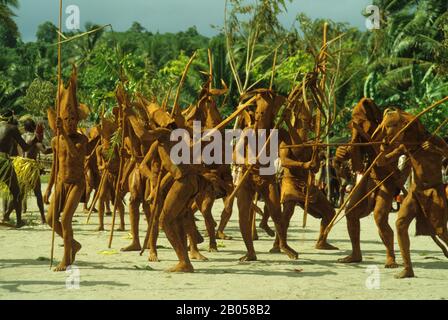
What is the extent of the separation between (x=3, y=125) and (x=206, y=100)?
560 cm

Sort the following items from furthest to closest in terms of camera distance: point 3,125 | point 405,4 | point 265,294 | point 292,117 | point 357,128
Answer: point 405,4 → point 3,125 → point 292,117 → point 357,128 → point 265,294

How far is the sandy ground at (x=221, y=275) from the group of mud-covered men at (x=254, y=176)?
34 centimetres

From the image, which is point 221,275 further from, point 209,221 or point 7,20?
point 7,20

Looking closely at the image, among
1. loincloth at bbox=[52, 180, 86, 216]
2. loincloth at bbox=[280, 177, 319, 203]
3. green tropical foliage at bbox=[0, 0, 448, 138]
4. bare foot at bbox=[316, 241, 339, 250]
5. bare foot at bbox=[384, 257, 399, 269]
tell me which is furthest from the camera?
green tropical foliage at bbox=[0, 0, 448, 138]

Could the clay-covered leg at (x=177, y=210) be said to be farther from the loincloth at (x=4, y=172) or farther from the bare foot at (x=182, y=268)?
the loincloth at (x=4, y=172)

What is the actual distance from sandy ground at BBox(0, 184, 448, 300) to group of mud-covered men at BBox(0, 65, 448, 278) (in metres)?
0.34

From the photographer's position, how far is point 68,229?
419 inches

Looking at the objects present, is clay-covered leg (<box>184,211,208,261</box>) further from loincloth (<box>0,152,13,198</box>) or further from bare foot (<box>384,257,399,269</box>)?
loincloth (<box>0,152,13,198</box>)

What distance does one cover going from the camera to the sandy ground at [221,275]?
8.95 m

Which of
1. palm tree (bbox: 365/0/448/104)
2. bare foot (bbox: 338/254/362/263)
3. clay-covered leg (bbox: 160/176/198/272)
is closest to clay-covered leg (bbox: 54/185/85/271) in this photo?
clay-covered leg (bbox: 160/176/198/272)

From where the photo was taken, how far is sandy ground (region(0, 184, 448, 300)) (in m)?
8.95

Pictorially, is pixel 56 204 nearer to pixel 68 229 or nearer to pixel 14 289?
pixel 68 229

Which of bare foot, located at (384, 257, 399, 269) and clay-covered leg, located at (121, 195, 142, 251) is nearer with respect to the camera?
bare foot, located at (384, 257, 399, 269)

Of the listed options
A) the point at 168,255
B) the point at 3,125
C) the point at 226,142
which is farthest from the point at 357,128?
the point at 3,125
